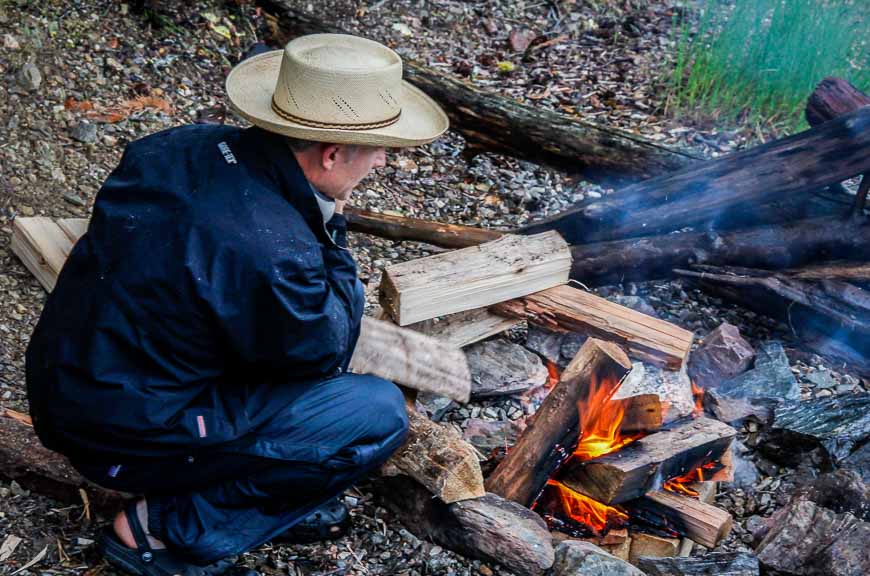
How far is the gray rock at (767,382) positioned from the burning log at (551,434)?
101cm

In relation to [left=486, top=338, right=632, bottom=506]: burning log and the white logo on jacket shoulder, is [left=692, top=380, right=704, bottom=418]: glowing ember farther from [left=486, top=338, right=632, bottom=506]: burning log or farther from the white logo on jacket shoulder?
the white logo on jacket shoulder

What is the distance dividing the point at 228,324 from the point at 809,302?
308 cm

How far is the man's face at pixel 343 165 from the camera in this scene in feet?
9.09

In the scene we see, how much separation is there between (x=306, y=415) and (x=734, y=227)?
2.88 m

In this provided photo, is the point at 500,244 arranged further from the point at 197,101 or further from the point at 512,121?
the point at 197,101

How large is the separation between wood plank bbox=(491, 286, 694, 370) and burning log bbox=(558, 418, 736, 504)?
423 mm

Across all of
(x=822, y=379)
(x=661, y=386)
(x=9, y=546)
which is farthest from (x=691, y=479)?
(x=9, y=546)

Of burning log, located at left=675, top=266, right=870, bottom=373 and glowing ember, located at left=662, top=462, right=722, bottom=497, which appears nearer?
glowing ember, located at left=662, top=462, right=722, bottom=497

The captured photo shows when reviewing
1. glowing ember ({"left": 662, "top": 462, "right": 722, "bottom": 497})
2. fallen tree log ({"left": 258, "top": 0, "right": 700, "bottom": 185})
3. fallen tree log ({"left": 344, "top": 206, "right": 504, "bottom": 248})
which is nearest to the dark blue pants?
glowing ember ({"left": 662, "top": 462, "right": 722, "bottom": 497})

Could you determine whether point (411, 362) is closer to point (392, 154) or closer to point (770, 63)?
point (392, 154)

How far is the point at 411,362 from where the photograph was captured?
3.48 metres

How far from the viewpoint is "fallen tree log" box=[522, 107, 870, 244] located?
4.34 meters

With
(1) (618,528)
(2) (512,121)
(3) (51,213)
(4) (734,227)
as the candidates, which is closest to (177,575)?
(1) (618,528)

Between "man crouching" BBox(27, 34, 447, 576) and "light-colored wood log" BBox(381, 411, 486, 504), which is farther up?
"man crouching" BBox(27, 34, 447, 576)
